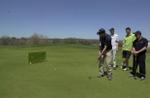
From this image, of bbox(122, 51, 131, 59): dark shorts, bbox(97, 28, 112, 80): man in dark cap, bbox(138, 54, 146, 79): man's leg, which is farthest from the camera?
bbox(122, 51, 131, 59): dark shorts

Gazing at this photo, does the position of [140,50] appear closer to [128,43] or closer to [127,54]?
[128,43]

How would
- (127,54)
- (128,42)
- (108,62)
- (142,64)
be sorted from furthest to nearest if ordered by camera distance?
(127,54), (128,42), (142,64), (108,62)

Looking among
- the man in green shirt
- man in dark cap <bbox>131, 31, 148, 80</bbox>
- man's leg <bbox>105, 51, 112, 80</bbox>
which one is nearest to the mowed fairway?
man's leg <bbox>105, 51, 112, 80</bbox>

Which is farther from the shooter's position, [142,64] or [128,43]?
[128,43]

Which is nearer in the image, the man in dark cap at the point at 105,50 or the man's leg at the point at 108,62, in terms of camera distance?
the man in dark cap at the point at 105,50

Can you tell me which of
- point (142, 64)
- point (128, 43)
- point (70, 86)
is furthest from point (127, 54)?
point (70, 86)

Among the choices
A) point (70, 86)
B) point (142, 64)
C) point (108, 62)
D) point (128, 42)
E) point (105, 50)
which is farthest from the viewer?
point (128, 42)

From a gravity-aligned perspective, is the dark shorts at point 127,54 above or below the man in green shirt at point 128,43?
below

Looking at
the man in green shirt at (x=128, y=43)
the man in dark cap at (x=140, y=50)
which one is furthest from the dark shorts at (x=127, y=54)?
the man in dark cap at (x=140, y=50)

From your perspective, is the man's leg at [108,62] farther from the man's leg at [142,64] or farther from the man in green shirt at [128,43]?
the man in green shirt at [128,43]

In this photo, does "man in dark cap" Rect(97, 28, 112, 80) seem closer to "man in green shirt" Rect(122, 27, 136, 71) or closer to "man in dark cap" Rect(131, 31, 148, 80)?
"man in dark cap" Rect(131, 31, 148, 80)

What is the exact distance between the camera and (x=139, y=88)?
8562 millimetres

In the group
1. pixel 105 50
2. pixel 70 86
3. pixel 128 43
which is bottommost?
pixel 70 86

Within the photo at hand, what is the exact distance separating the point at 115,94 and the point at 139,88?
119 cm
